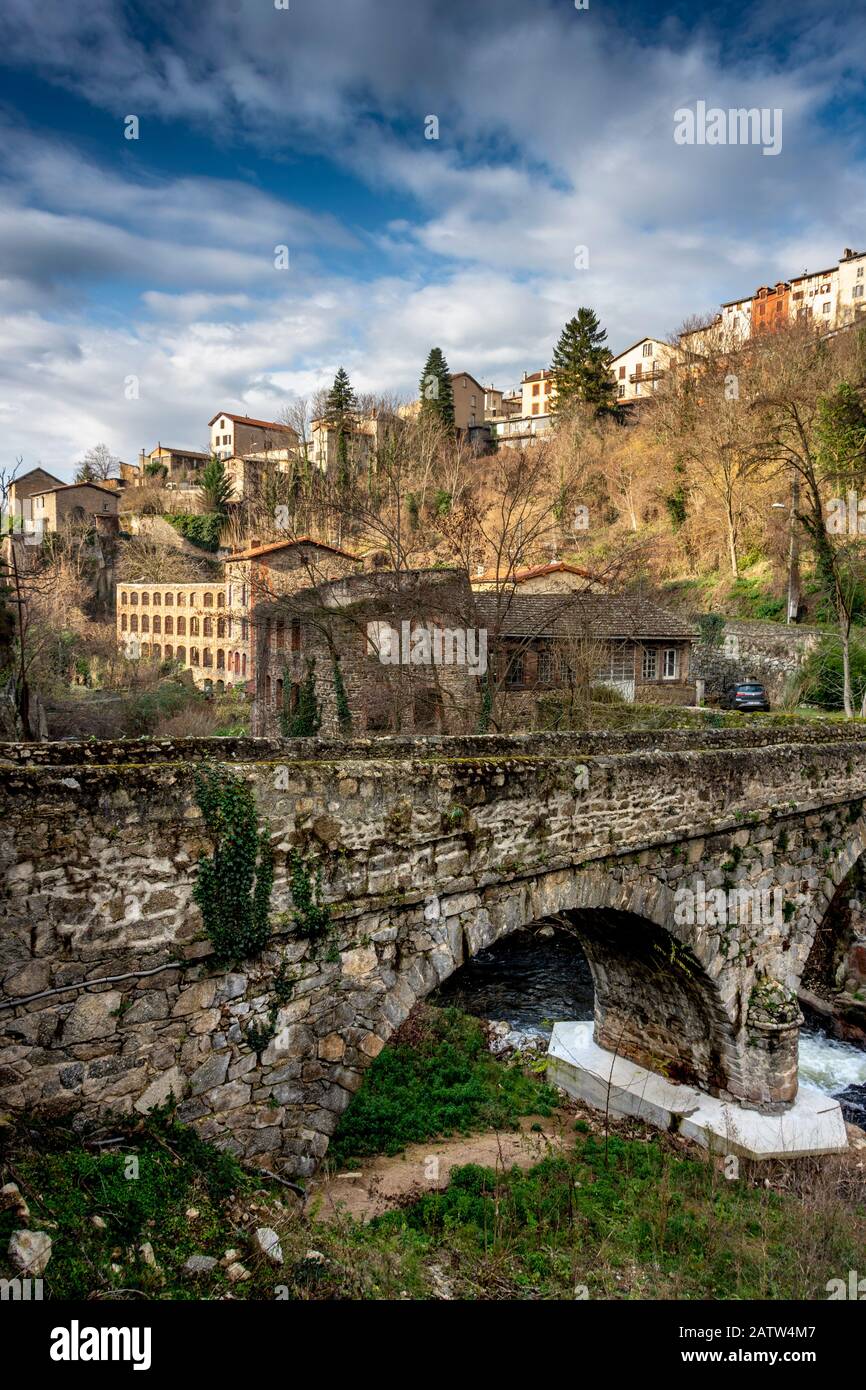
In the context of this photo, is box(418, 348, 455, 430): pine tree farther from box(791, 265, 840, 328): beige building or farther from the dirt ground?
the dirt ground

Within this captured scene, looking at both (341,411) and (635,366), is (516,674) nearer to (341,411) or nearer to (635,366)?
(341,411)

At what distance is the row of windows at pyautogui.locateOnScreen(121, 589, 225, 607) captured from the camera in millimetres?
41469

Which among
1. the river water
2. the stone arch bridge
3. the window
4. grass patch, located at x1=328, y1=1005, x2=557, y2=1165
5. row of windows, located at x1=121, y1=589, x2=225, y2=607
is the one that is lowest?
the river water

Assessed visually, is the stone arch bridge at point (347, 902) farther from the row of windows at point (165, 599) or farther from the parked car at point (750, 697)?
the row of windows at point (165, 599)

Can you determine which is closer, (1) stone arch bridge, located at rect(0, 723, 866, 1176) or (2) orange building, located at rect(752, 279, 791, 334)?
(1) stone arch bridge, located at rect(0, 723, 866, 1176)

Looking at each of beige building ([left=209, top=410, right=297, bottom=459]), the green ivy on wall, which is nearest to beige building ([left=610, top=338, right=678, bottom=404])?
beige building ([left=209, top=410, right=297, bottom=459])

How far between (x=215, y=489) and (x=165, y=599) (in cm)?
1494

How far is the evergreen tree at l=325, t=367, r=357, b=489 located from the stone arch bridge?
3674cm

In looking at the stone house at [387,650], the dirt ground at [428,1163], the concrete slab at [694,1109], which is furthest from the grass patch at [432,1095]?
the stone house at [387,650]

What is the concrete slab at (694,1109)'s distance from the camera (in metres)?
9.61

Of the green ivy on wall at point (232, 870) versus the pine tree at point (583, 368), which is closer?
the green ivy on wall at point (232, 870)

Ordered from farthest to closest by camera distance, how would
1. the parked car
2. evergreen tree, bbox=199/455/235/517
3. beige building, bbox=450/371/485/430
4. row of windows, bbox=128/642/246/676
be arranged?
beige building, bbox=450/371/485/430
evergreen tree, bbox=199/455/235/517
row of windows, bbox=128/642/246/676
the parked car

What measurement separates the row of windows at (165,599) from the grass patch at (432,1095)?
31924mm

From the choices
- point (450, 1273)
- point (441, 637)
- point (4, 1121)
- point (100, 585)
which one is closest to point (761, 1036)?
point (450, 1273)
